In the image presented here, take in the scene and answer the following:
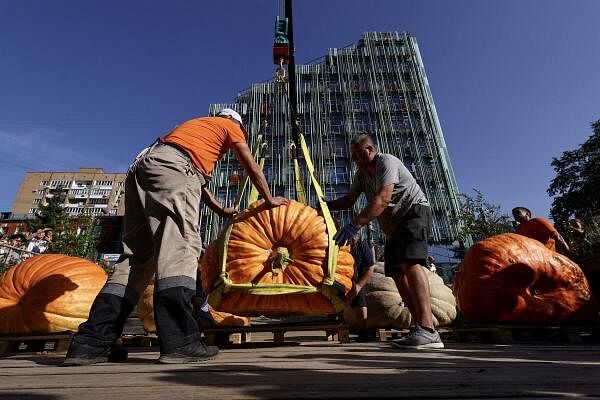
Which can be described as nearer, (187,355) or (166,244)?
(187,355)

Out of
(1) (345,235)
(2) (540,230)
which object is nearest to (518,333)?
(2) (540,230)

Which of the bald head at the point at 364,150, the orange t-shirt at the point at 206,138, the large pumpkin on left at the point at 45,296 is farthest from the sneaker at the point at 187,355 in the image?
the large pumpkin on left at the point at 45,296

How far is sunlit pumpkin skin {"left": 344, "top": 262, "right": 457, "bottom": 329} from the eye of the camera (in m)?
4.79

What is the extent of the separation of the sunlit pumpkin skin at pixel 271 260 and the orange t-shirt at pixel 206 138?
677 mm

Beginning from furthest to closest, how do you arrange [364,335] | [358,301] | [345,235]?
1. [358,301]
2. [364,335]
3. [345,235]

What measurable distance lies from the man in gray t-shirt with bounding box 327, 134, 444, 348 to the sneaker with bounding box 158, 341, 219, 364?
130 centimetres

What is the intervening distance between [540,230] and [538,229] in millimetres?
31

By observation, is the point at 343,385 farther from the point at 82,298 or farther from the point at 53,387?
the point at 82,298

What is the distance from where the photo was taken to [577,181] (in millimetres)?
24828

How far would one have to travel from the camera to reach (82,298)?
3631 mm

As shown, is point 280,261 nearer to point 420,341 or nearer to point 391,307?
point 420,341

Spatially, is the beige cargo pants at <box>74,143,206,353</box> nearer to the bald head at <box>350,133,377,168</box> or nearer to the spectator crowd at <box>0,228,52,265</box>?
the bald head at <box>350,133,377,168</box>

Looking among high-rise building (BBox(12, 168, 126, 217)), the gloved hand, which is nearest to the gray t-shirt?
the gloved hand

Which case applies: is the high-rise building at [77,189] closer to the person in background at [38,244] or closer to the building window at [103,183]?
the building window at [103,183]
